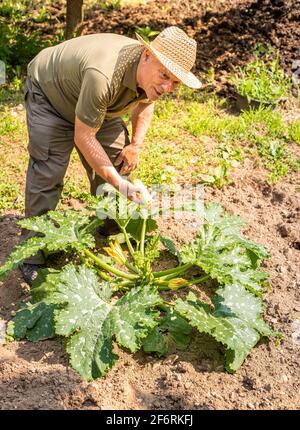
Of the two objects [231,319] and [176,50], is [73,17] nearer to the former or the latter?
[176,50]

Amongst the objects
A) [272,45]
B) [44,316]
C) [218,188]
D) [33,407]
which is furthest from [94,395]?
[272,45]

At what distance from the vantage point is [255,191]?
5.31 metres

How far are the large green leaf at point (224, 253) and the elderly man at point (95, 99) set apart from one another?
462 millimetres

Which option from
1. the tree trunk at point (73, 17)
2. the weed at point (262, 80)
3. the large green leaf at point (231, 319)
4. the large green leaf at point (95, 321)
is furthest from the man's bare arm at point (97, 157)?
the tree trunk at point (73, 17)

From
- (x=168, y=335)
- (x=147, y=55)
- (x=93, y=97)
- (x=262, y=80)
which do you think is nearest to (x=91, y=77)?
(x=93, y=97)

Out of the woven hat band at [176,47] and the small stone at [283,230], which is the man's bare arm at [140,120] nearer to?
the woven hat band at [176,47]

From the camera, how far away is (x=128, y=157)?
433 centimetres

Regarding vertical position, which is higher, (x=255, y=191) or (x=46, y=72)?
(x=46, y=72)

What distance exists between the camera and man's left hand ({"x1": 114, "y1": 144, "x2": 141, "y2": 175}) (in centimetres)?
430

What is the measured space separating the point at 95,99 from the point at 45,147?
25.8 inches

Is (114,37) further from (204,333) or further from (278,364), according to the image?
(278,364)

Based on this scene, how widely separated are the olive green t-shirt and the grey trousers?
67 millimetres

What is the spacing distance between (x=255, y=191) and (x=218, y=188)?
0.29 meters

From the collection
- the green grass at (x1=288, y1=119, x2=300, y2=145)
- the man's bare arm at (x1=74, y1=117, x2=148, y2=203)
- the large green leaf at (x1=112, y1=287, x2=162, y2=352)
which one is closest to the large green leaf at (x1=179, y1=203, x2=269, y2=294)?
the large green leaf at (x1=112, y1=287, x2=162, y2=352)
